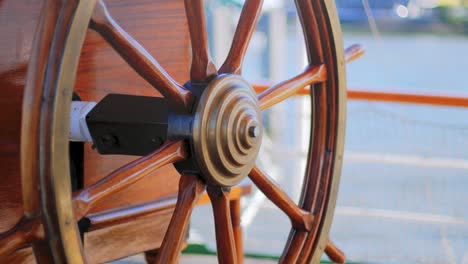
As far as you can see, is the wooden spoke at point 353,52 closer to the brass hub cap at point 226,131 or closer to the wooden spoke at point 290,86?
the wooden spoke at point 290,86

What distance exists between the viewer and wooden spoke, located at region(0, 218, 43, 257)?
→ 34.0 inches

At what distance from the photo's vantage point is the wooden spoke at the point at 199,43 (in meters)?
1.07

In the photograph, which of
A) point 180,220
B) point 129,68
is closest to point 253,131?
point 180,220

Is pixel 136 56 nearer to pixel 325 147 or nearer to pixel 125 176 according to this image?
pixel 125 176

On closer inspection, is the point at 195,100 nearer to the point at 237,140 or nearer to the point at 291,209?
the point at 237,140

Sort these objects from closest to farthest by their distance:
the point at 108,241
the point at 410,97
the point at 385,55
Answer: the point at 108,241 → the point at 410,97 → the point at 385,55

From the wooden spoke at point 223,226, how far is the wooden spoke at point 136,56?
0.49ft

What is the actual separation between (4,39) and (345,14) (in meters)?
11.8

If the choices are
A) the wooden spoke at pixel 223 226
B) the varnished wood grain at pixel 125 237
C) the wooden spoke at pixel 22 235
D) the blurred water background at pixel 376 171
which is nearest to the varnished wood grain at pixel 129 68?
the varnished wood grain at pixel 125 237

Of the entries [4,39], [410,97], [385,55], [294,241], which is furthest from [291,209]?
[385,55]

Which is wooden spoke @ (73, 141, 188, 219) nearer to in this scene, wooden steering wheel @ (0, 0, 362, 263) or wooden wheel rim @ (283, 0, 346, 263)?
wooden steering wheel @ (0, 0, 362, 263)

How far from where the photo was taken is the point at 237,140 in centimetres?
109

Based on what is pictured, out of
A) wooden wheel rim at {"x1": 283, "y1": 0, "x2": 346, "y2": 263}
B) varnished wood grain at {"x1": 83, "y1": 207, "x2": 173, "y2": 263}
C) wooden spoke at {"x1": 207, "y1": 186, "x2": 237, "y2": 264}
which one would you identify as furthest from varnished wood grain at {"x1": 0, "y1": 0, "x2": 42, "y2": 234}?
wooden wheel rim at {"x1": 283, "y1": 0, "x2": 346, "y2": 263}

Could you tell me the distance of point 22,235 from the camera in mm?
871
